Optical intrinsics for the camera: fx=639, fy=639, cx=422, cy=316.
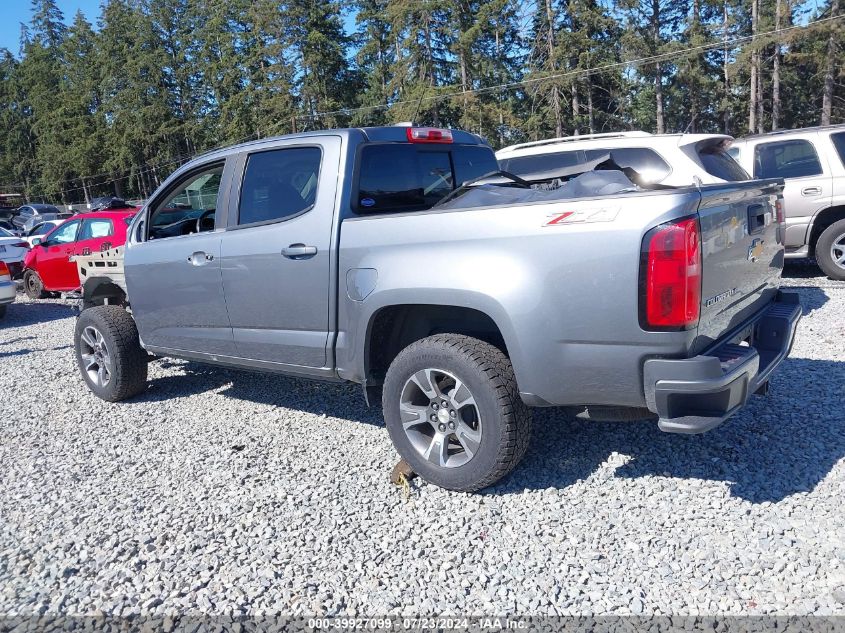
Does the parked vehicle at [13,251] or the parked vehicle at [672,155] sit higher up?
the parked vehicle at [672,155]

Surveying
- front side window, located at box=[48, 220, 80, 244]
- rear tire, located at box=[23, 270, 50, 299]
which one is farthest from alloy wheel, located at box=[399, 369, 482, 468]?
rear tire, located at box=[23, 270, 50, 299]

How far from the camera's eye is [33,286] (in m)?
12.7

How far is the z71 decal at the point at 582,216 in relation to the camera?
268 cm

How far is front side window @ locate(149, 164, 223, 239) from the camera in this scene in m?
4.66

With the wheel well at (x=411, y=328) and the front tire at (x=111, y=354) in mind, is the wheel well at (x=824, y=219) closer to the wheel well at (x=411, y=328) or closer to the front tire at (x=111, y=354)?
the wheel well at (x=411, y=328)

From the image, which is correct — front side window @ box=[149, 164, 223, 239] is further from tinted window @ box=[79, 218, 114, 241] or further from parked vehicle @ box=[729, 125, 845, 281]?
parked vehicle @ box=[729, 125, 845, 281]

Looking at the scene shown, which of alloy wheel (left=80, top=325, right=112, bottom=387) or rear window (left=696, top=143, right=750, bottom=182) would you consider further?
rear window (left=696, top=143, right=750, bottom=182)

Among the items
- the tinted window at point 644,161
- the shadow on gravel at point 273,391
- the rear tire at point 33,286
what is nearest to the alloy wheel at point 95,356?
the shadow on gravel at point 273,391

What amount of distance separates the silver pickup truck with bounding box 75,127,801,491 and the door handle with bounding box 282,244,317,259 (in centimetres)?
2

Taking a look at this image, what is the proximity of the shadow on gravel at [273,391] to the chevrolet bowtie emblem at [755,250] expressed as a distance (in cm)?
255

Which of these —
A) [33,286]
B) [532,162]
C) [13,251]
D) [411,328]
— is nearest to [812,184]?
[532,162]

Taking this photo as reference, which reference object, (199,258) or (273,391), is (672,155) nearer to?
(273,391)

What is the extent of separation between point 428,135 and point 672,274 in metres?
2.15

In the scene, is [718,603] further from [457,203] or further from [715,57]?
[715,57]
